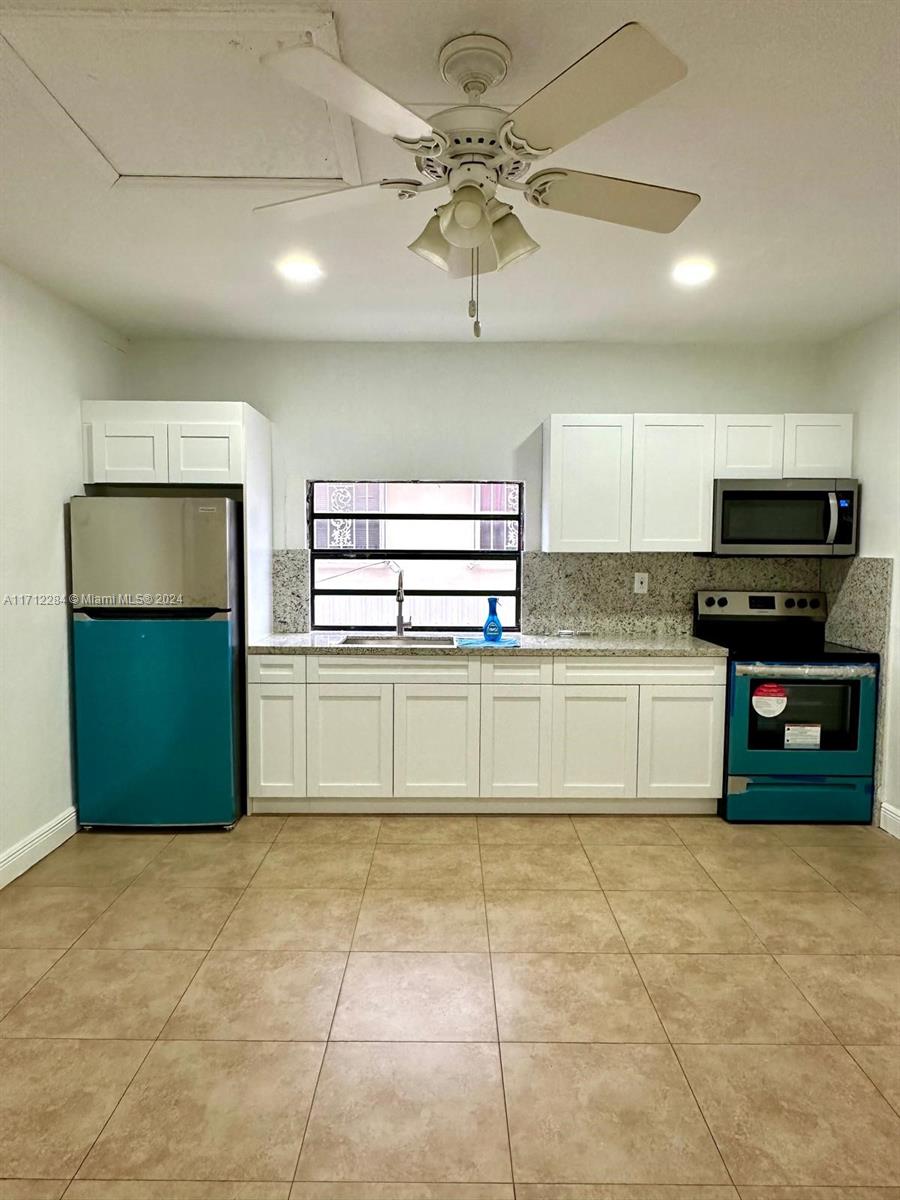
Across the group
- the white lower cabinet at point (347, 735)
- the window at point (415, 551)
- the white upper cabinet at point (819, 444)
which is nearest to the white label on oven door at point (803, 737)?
the white upper cabinet at point (819, 444)

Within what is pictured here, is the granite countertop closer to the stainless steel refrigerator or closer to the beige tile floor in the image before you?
the stainless steel refrigerator

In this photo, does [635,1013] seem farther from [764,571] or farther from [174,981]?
[764,571]

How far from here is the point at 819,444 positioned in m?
3.68

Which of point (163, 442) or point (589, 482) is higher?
point (163, 442)

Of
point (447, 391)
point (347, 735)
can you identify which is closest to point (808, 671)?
Answer: point (347, 735)

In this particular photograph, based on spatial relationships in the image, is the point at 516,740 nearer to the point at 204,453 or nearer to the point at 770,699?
the point at 770,699

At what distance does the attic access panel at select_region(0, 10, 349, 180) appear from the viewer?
1.55 meters

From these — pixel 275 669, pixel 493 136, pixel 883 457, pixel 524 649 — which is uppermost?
pixel 493 136

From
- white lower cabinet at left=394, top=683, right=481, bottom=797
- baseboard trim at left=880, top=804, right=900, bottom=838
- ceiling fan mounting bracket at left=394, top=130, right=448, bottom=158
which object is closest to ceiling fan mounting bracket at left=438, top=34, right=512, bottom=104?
ceiling fan mounting bracket at left=394, top=130, right=448, bottom=158

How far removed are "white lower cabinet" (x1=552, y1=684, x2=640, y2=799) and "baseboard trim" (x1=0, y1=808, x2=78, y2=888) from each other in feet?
7.74

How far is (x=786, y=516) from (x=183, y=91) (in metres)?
3.19

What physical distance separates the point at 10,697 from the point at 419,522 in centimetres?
221

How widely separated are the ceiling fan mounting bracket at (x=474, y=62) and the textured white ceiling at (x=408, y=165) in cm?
3

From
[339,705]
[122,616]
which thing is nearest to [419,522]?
[339,705]
